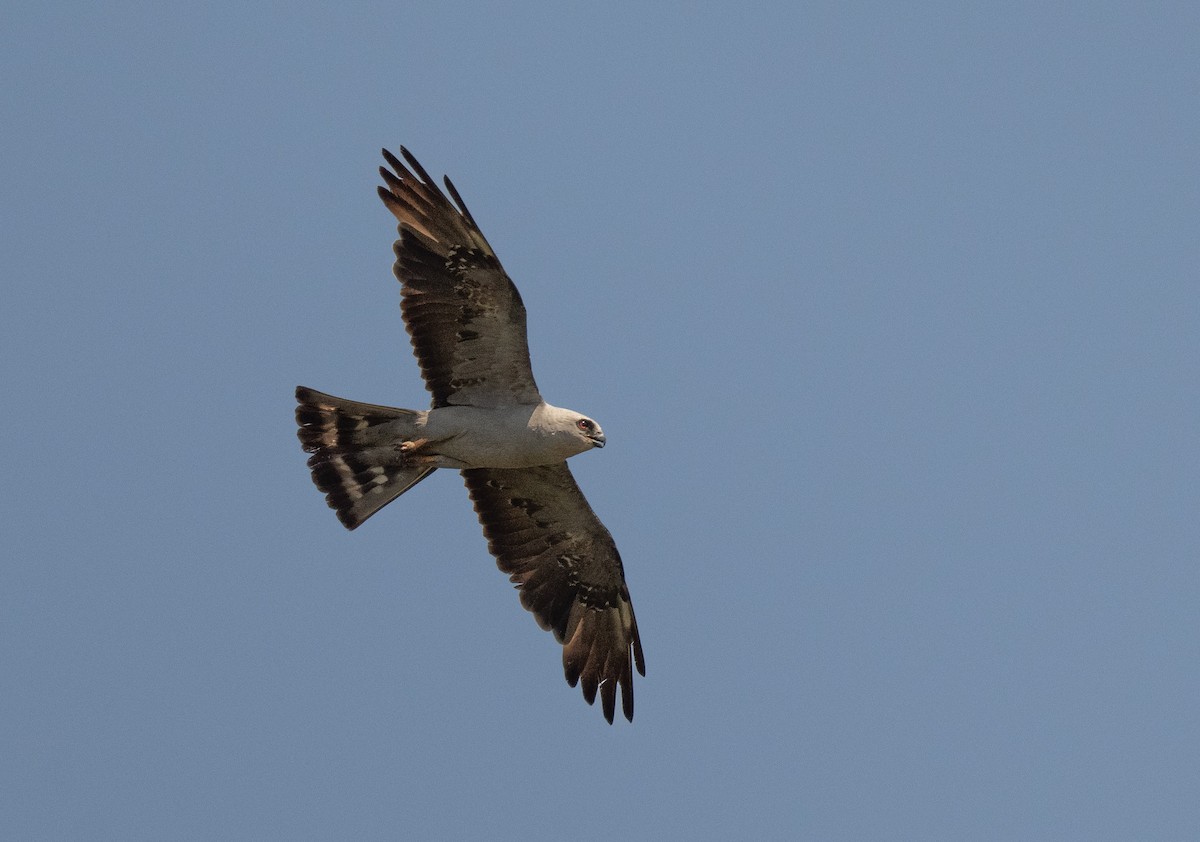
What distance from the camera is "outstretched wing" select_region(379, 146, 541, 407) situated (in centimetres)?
1342

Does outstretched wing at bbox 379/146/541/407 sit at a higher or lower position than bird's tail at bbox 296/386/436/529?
higher

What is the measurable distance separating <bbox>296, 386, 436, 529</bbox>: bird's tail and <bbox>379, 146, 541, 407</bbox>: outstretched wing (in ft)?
2.35

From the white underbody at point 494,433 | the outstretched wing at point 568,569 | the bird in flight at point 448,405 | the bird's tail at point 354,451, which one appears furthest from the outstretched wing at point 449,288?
the outstretched wing at point 568,569

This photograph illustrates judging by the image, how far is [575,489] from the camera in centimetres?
1479

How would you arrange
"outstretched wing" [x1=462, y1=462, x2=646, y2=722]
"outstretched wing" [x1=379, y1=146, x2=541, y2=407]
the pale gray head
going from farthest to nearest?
"outstretched wing" [x1=462, y1=462, x2=646, y2=722], the pale gray head, "outstretched wing" [x1=379, y1=146, x2=541, y2=407]

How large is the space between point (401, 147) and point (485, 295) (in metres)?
1.61

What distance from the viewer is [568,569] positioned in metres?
15.2

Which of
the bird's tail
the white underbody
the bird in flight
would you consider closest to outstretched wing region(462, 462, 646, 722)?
the bird in flight

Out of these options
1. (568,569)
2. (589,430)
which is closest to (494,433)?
(589,430)

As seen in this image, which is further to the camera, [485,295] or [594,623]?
[594,623]

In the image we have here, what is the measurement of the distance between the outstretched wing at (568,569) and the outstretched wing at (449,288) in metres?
1.57

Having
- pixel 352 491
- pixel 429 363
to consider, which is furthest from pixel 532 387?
pixel 352 491

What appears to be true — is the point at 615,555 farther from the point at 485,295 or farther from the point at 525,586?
the point at 485,295

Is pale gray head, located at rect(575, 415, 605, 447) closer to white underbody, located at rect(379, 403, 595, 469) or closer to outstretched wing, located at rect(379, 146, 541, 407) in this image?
white underbody, located at rect(379, 403, 595, 469)
